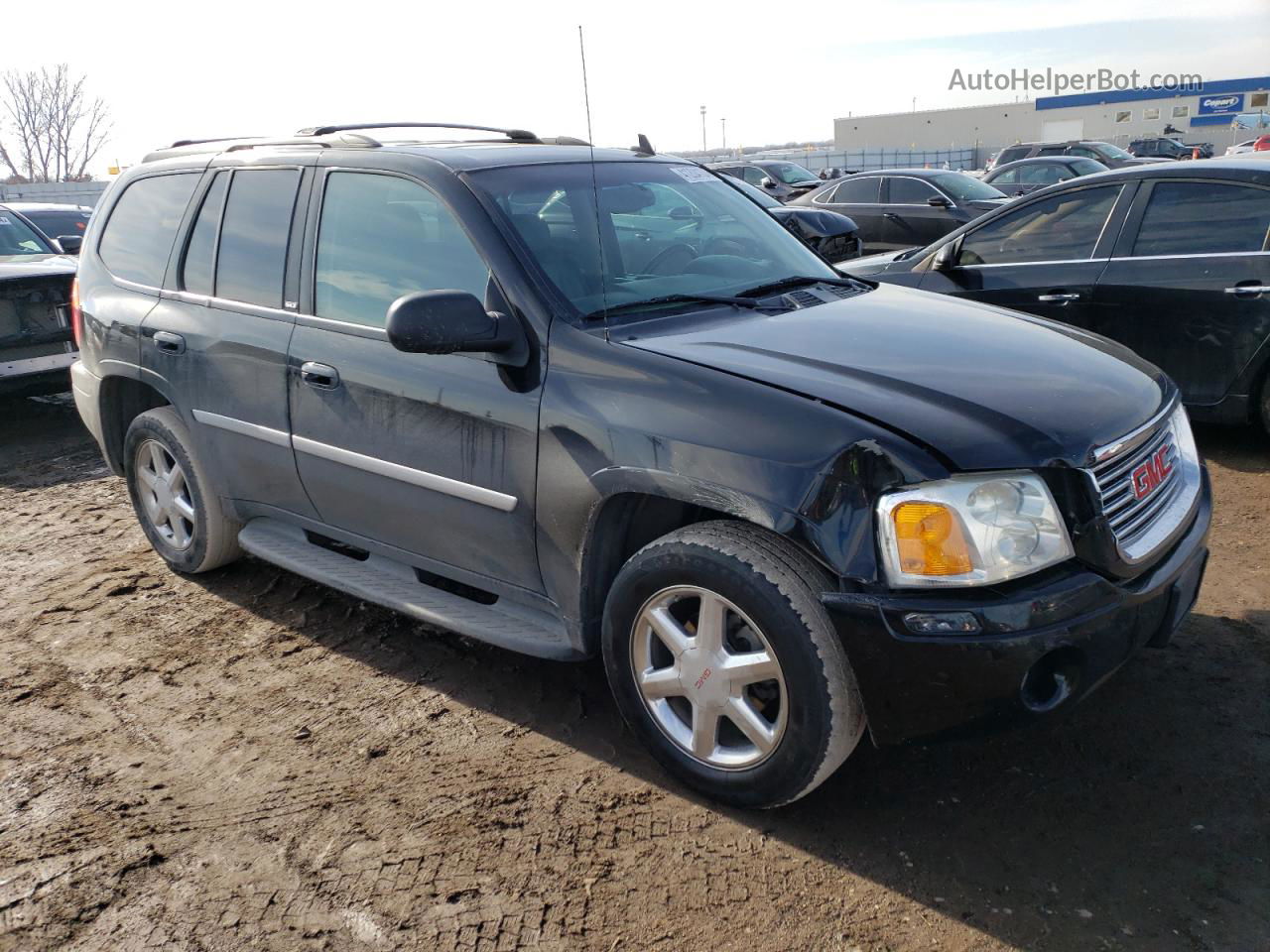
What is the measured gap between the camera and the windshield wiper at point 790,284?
367 cm

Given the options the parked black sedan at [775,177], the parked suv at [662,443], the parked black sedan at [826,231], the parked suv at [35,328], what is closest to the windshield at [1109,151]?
the parked black sedan at [775,177]

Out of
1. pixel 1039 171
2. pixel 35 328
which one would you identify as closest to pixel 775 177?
pixel 1039 171

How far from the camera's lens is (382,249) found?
3.66m

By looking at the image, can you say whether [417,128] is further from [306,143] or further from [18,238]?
[18,238]

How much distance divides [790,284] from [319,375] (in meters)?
1.67

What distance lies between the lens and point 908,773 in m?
3.14

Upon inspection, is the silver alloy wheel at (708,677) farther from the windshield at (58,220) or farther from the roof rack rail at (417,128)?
the windshield at (58,220)

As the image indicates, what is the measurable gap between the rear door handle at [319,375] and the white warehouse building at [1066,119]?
57.7 m

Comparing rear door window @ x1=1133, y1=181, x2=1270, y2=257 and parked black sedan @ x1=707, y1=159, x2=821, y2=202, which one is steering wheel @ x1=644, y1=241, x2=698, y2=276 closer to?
rear door window @ x1=1133, y1=181, x2=1270, y2=257

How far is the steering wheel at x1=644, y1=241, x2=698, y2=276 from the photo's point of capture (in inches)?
144

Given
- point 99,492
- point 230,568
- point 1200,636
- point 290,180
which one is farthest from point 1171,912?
point 99,492

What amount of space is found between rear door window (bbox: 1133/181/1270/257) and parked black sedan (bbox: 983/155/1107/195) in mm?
12470

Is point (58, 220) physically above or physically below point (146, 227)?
above

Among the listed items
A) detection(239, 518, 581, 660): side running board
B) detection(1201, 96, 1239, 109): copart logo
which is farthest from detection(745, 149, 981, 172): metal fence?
detection(239, 518, 581, 660): side running board
